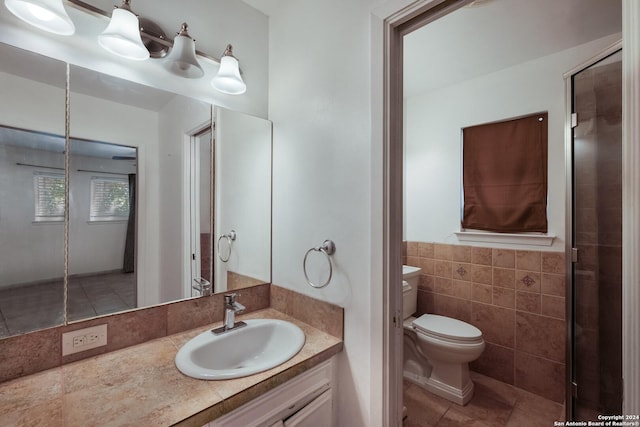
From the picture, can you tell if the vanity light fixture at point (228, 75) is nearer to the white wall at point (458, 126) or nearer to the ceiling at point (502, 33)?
the ceiling at point (502, 33)

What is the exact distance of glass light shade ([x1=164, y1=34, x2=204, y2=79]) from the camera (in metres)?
1.25

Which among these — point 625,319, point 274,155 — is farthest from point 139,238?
point 625,319

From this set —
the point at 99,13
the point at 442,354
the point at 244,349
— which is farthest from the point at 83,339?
the point at 442,354

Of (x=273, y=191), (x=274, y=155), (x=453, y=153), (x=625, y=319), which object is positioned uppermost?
(x=453, y=153)

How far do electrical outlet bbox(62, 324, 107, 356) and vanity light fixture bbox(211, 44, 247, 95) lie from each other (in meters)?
1.23

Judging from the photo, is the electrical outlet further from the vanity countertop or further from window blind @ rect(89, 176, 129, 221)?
window blind @ rect(89, 176, 129, 221)

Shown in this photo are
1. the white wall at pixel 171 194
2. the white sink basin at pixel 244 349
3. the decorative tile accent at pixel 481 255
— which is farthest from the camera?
the decorative tile accent at pixel 481 255

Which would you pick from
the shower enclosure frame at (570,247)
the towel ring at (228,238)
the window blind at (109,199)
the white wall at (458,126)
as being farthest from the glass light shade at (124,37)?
the white wall at (458,126)

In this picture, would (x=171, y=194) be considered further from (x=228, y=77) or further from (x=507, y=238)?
(x=507, y=238)

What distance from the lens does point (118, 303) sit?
1123 mm

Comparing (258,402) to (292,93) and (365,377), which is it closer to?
(365,377)

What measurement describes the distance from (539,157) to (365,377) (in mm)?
2029

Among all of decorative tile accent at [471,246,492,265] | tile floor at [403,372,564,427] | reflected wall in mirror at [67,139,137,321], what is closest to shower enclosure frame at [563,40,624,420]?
tile floor at [403,372,564,427]

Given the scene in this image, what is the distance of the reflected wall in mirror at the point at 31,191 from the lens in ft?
2.96
